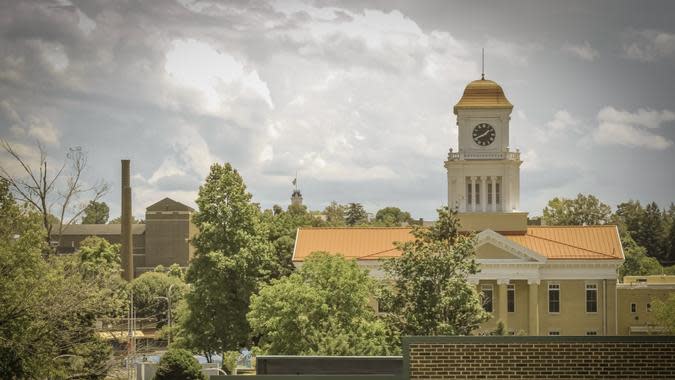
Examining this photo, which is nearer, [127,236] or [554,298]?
[554,298]

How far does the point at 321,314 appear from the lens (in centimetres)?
5859

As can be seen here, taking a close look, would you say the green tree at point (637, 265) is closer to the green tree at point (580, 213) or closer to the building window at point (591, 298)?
the green tree at point (580, 213)

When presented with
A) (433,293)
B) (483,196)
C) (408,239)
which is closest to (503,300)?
(408,239)

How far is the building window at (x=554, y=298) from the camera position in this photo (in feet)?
251

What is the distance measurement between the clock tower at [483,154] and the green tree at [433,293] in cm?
3067

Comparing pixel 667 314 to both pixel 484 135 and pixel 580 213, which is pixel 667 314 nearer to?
pixel 484 135

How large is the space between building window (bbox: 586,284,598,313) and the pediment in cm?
390

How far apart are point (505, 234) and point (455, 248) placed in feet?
91.0

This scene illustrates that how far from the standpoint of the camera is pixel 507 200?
8569cm

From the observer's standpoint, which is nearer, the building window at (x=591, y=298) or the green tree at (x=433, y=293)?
the green tree at (x=433, y=293)

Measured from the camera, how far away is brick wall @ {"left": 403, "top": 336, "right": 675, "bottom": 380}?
2544 centimetres

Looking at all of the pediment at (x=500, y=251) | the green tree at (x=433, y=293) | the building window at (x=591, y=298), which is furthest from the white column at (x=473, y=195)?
the green tree at (x=433, y=293)

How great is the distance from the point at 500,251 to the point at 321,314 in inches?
811

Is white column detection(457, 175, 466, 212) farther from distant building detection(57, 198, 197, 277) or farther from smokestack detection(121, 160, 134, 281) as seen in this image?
distant building detection(57, 198, 197, 277)
